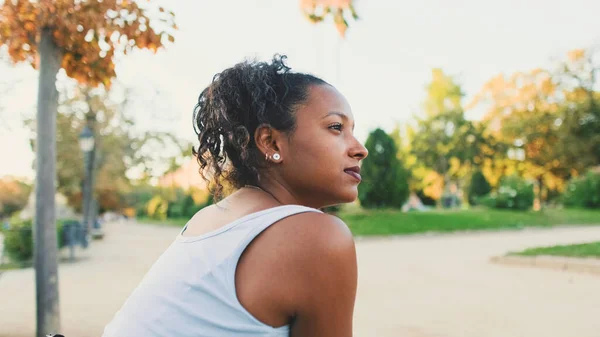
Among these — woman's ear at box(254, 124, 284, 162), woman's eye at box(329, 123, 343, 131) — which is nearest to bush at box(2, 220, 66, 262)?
woman's ear at box(254, 124, 284, 162)

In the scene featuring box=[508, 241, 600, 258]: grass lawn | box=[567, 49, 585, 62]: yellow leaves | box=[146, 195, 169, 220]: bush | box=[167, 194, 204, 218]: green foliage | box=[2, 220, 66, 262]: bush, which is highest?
box=[567, 49, 585, 62]: yellow leaves

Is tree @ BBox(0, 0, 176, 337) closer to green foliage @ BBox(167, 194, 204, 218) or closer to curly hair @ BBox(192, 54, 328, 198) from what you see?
curly hair @ BBox(192, 54, 328, 198)

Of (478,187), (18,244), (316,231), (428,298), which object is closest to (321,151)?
(316,231)

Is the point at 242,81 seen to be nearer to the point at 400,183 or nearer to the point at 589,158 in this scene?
the point at 400,183

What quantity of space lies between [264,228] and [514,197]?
29.3 metres

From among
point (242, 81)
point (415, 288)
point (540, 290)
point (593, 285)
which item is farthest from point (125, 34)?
point (593, 285)

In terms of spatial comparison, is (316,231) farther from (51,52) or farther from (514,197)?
(514,197)

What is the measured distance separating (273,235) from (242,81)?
489 millimetres

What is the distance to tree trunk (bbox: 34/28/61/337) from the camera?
169 inches

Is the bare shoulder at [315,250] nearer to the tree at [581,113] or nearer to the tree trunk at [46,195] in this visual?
the tree trunk at [46,195]

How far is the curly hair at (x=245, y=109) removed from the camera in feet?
4.64

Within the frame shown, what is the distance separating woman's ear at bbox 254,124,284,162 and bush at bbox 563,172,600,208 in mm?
32699

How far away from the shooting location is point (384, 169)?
22094 millimetres

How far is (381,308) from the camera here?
21.6 ft
